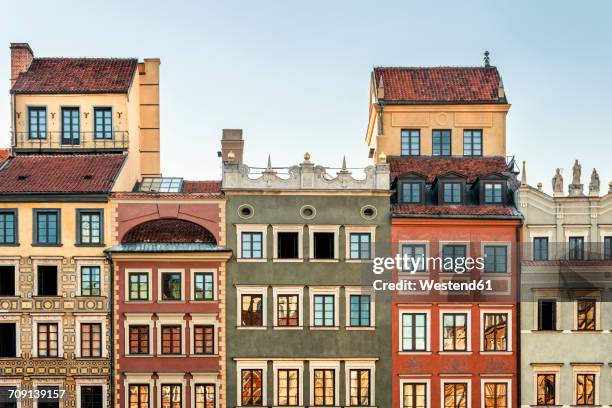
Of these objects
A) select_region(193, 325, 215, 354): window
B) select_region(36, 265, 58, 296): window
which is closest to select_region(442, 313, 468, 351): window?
select_region(193, 325, 215, 354): window

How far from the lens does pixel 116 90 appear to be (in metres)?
43.9

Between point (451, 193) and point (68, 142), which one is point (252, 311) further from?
point (68, 142)

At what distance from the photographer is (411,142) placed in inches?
1752

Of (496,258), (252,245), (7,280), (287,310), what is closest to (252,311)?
(287,310)

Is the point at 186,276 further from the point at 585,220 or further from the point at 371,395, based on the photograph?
the point at 585,220

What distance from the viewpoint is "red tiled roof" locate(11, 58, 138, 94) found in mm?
44094

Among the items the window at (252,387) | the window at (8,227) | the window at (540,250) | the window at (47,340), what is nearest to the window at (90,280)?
the window at (47,340)

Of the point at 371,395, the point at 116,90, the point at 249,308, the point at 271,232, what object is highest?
the point at 116,90

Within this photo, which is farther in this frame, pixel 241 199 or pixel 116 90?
pixel 116 90

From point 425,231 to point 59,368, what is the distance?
2042cm

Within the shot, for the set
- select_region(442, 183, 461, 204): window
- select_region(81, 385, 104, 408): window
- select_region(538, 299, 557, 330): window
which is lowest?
select_region(81, 385, 104, 408): window

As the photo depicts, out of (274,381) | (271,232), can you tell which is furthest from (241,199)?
(274,381)

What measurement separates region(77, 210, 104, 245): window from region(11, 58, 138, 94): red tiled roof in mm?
8038

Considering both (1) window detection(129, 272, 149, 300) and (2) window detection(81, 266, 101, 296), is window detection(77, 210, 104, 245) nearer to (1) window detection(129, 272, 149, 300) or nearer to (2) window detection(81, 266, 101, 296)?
(2) window detection(81, 266, 101, 296)
